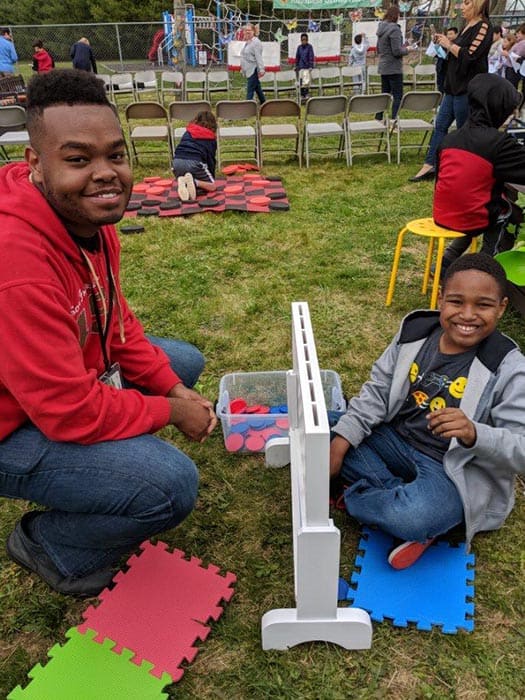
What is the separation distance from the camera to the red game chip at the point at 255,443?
2.44 m

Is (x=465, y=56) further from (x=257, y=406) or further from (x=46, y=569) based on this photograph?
(x=46, y=569)

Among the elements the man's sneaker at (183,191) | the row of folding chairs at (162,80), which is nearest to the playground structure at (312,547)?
the man's sneaker at (183,191)

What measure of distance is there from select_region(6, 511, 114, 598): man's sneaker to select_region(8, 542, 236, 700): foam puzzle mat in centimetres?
4

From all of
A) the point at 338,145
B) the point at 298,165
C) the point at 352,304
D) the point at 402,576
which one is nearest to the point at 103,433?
the point at 402,576

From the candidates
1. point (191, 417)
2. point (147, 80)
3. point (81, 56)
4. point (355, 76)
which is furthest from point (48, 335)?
point (355, 76)

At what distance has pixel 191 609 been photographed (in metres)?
1.77

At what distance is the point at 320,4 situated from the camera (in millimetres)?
19719

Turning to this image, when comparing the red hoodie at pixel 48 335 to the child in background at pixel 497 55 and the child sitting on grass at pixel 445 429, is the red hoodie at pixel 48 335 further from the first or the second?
the child in background at pixel 497 55

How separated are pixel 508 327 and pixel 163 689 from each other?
278 cm

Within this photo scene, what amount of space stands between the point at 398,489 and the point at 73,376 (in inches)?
46.3

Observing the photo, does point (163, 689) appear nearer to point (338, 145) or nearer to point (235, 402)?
point (235, 402)

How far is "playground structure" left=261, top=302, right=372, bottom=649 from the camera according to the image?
1347 mm

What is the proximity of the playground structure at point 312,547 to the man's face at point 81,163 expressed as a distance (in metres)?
0.70

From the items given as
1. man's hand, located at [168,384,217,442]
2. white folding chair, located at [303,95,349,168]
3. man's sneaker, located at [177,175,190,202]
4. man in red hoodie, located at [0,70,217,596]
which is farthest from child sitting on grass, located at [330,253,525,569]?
white folding chair, located at [303,95,349,168]
